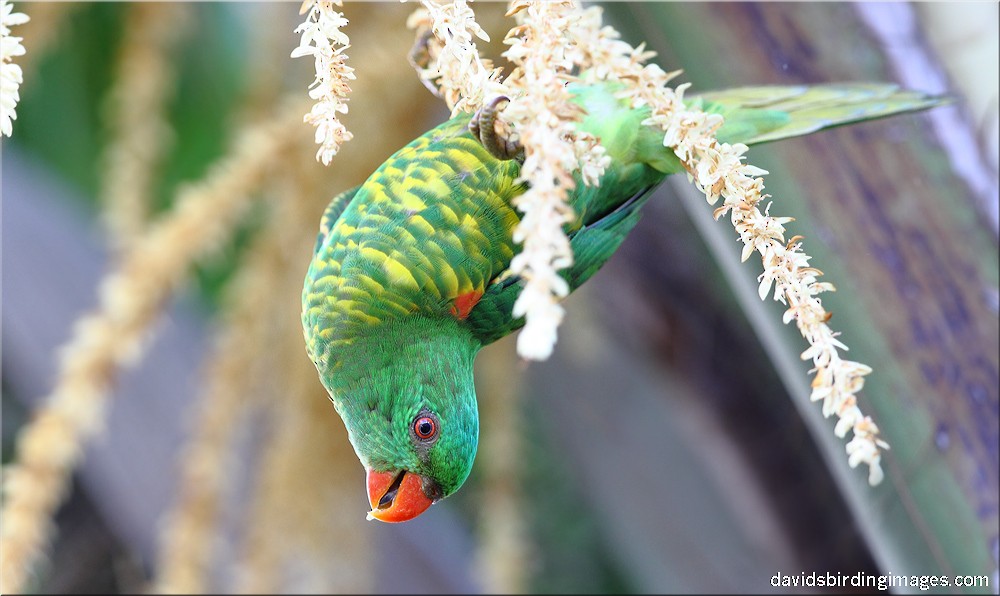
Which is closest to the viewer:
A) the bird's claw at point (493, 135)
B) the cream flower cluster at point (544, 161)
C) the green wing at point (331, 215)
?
the cream flower cluster at point (544, 161)

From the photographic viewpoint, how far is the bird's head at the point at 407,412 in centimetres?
57

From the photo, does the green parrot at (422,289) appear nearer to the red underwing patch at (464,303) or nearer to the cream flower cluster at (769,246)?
the red underwing patch at (464,303)

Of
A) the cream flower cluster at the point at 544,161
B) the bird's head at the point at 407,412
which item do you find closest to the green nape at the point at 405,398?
the bird's head at the point at 407,412

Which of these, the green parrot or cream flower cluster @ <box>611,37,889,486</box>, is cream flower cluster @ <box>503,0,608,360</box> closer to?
cream flower cluster @ <box>611,37,889,486</box>

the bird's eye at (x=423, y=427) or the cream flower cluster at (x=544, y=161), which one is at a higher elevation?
the cream flower cluster at (x=544, y=161)

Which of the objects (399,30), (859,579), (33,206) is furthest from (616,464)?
(33,206)

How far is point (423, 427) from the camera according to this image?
568 millimetres

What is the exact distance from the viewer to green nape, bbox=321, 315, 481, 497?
0.57 meters

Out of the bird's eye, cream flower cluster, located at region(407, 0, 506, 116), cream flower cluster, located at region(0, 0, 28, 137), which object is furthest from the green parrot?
cream flower cluster, located at region(0, 0, 28, 137)

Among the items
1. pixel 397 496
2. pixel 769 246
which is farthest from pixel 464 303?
pixel 769 246

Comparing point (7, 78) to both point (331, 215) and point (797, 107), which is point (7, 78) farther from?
point (797, 107)

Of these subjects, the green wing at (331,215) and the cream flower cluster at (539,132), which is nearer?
the cream flower cluster at (539,132)

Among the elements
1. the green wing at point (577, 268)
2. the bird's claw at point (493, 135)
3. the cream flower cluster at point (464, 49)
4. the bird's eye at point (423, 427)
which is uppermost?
the cream flower cluster at point (464, 49)

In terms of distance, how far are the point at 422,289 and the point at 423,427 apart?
93 millimetres
